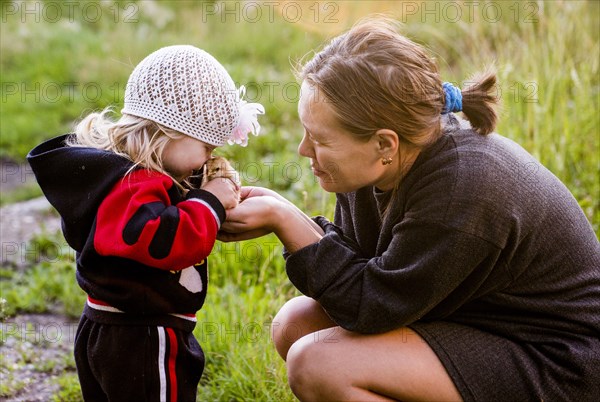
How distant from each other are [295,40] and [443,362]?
202 inches

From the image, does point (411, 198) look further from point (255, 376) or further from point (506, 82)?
point (506, 82)

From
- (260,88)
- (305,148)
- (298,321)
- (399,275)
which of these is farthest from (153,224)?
(260,88)

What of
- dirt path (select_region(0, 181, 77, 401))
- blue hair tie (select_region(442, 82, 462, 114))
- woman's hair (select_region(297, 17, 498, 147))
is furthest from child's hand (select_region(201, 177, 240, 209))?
dirt path (select_region(0, 181, 77, 401))

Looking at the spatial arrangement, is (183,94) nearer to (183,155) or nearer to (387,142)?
(183,155)

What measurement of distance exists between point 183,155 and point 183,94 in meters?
Answer: 0.17

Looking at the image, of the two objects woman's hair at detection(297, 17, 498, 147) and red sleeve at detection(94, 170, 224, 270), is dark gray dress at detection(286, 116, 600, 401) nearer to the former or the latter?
woman's hair at detection(297, 17, 498, 147)

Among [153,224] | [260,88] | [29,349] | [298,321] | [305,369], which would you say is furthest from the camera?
[260,88]

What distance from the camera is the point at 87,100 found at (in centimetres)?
597

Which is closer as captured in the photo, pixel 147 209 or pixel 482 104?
pixel 147 209

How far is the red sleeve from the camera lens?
1962 millimetres

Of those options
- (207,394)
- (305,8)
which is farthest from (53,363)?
(305,8)

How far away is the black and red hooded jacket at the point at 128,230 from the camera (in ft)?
6.49

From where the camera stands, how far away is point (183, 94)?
2.10m

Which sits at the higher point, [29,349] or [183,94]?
[183,94]
